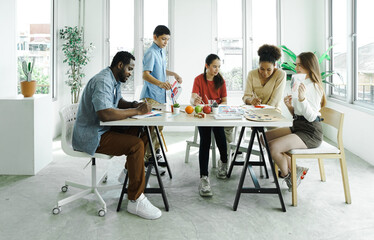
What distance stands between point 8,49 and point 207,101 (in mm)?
2382

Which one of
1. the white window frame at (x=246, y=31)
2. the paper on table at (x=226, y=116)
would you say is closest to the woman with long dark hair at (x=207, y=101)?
the paper on table at (x=226, y=116)

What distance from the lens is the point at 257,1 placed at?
6.43 m

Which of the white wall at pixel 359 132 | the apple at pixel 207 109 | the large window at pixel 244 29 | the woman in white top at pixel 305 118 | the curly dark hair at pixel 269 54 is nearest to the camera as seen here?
the woman in white top at pixel 305 118

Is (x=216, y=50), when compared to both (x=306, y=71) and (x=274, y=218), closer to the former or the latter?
(x=306, y=71)

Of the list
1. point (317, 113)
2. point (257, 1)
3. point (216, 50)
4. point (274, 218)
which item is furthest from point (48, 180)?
point (257, 1)

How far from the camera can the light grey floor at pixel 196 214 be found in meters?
2.49

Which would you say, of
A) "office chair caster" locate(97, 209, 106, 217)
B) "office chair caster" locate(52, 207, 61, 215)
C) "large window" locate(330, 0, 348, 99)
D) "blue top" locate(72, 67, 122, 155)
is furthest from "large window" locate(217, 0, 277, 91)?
"office chair caster" locate(52, 207, 61, 215)

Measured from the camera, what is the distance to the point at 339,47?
549 centimetres

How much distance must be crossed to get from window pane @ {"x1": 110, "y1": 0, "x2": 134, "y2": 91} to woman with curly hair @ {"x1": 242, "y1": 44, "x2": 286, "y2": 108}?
3.30 meters

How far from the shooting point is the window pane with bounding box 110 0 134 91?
21.2 feet

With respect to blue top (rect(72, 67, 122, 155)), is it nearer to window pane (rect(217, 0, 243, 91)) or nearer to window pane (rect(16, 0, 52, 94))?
window pane (rect(16, 0, 52, 94))

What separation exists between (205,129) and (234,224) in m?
0.99

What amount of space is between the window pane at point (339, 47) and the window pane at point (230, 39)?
1.57m

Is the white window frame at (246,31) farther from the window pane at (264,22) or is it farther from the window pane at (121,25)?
the window pane at (121,25)
